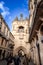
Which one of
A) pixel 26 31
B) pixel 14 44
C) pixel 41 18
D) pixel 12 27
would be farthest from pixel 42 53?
pixel 12 27

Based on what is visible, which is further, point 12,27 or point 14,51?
point 12,27

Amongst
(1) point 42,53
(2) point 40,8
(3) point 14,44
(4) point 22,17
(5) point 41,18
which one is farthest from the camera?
(4) point 22,17

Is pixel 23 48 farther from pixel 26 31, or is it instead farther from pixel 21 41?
pixel 26 31

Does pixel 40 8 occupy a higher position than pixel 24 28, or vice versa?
pixel 24 28

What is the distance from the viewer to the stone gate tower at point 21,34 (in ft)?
62.8

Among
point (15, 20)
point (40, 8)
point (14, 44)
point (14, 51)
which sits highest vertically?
point (15, 20)

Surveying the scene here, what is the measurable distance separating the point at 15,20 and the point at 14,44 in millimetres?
5618

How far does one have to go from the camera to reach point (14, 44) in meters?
18.7

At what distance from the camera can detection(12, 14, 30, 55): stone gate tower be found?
62.8ft

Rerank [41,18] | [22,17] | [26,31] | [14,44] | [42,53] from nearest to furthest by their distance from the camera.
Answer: [41,18]
[42,53]
[14,44]
[26,31]
[22,17]

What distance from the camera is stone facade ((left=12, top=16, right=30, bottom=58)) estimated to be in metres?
19.2

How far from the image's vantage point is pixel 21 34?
64.9 feet

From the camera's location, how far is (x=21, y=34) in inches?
779

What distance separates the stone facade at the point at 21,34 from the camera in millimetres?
19156
